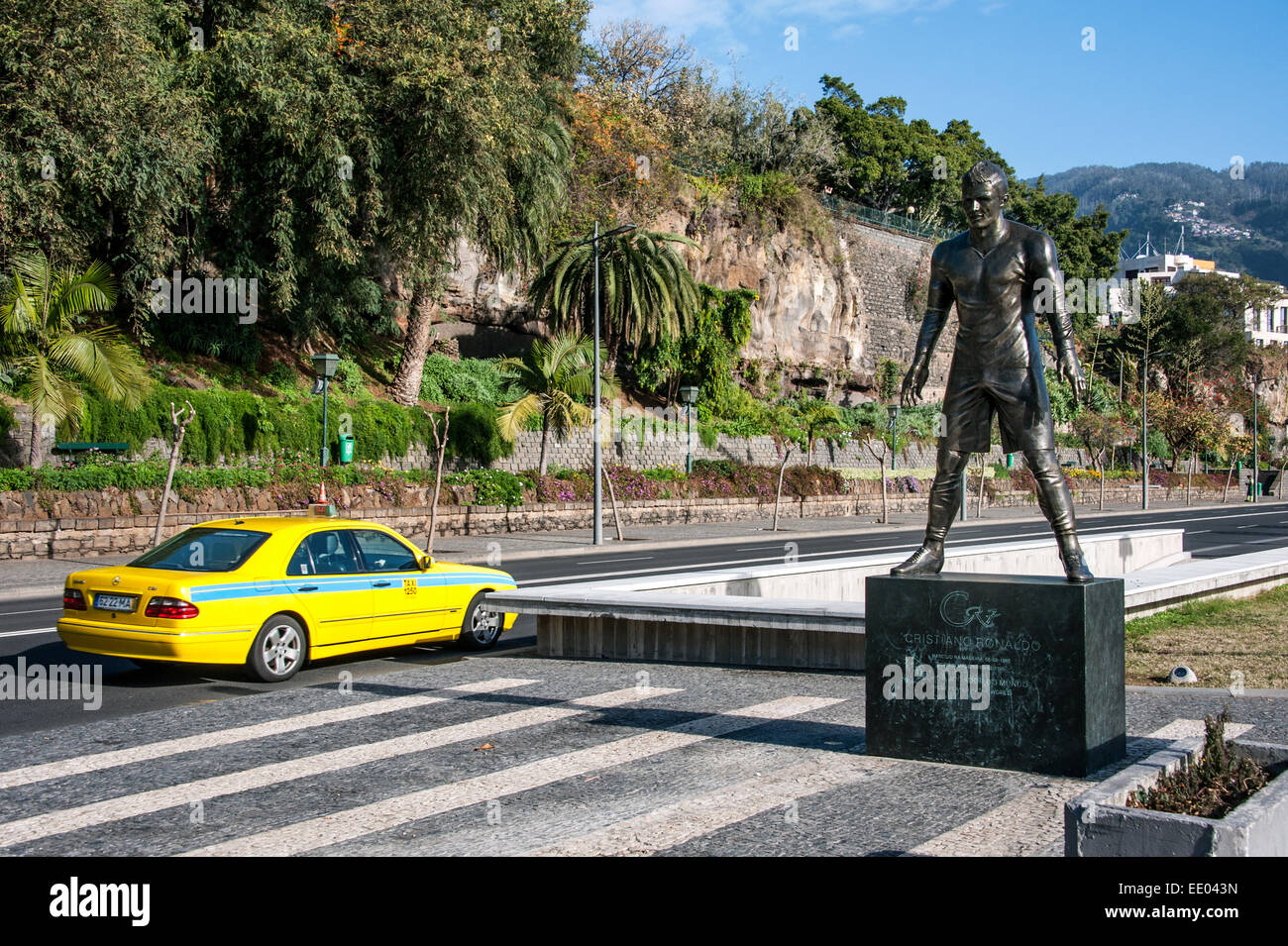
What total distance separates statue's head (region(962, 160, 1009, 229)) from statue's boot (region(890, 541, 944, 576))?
6.93ft

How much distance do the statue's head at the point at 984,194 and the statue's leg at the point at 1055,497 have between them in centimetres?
152

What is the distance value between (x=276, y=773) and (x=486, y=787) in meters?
1.38

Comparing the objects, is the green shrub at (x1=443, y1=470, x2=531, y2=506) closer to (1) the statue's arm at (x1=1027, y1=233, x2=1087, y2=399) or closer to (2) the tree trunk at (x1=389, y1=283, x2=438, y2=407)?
(2) the tree trunk at (x1=389, y1=283, x2=438, y2=407)

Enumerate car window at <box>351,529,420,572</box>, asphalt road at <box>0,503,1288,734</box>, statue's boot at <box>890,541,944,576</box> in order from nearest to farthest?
1. statue's boot at <box>890,541,944,576</box>
2. asphalt road at <box>0,503,1288,734</box>
3. car window at <box>351,529,420,572</box>

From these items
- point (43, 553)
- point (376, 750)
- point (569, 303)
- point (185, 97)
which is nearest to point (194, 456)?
point (43, 553)

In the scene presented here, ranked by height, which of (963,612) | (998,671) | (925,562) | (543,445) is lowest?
(998,671)

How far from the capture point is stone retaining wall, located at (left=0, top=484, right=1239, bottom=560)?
23234mm

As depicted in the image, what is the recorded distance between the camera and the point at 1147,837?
13.2 feet

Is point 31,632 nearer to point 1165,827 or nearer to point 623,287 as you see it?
point 1165,827

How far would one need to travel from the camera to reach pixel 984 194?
731 cm

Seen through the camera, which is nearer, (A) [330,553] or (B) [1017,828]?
(B) [1017,828]

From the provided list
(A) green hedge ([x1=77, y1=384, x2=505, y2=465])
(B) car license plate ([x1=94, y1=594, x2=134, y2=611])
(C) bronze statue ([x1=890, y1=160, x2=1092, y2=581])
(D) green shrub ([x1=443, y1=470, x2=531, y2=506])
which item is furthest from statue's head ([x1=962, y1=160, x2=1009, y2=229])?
(D) green shrub ([x1=443, y1=470, x2=531, y2=506])

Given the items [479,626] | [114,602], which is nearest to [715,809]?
[114,602]

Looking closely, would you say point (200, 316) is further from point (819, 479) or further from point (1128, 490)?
point (1128, 490)
